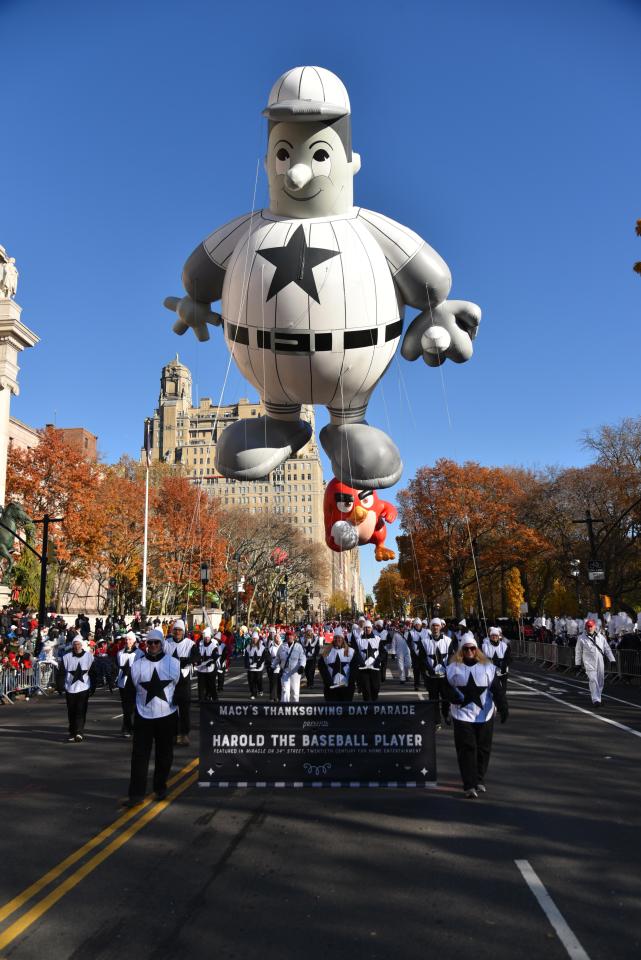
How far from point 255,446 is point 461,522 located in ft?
118

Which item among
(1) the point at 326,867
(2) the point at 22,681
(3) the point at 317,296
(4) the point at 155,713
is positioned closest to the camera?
(1) the point at 326,867

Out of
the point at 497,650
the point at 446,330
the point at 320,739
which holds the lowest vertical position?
the point at 320,739

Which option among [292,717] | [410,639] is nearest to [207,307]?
[292,717]

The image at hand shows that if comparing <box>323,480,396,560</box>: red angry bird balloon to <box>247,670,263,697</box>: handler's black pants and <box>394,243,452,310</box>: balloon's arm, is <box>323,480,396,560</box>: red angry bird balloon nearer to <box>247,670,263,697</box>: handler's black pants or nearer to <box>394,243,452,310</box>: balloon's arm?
<box>394,243,452,310</box>: balloon's arm

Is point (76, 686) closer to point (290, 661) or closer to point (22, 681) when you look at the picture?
point (290, 661)

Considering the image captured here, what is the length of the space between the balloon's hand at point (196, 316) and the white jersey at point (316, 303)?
98 centimetres

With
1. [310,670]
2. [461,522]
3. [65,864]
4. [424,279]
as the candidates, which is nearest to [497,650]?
[424,279]

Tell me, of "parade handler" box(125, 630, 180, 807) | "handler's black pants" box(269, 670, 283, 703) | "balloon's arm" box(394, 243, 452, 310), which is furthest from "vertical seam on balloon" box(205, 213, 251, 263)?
"handler's black pants" box(269, 670, 283, 703)

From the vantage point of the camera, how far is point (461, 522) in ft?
145

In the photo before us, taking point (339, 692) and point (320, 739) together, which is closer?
point (320, 739)

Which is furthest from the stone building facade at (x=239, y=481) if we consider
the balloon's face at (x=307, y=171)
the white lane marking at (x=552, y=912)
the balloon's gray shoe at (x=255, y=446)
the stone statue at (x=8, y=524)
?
the stone statue at (x=8, y=524)

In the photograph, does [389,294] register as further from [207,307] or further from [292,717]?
[292,717]

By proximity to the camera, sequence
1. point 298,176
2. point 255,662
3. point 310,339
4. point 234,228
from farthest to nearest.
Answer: point 255,662 < point 234,228 < point 298,176 < point 310,339

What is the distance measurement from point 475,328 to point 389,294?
158 centimetres
